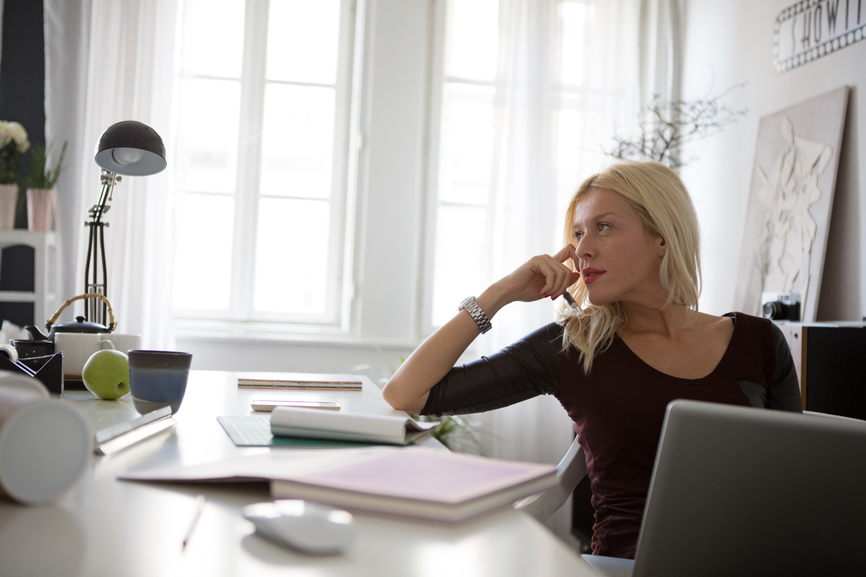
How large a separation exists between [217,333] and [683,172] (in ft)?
8.35

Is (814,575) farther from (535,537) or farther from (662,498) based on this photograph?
(535,537)

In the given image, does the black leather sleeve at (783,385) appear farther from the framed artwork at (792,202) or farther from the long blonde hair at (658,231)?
the framed artwork at (792,202)

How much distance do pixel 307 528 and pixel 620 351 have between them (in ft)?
3.26

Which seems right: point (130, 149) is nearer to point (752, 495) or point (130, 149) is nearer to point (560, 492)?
point (560, 492)

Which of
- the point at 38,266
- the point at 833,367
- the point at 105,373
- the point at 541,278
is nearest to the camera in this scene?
the point at 105,373

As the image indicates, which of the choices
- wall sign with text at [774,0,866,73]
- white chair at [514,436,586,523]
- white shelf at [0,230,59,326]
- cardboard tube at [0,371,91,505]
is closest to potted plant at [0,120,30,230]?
white shelf at [0,230,59,326]

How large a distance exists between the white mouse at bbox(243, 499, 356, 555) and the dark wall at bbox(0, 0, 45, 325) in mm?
3300

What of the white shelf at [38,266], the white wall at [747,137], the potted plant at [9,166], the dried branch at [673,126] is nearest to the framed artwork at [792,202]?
the white wall at [747,137]

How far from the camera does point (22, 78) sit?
10.8 ft

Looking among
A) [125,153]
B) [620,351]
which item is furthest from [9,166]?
[620,351]

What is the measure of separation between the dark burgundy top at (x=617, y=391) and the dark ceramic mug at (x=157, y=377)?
493mm

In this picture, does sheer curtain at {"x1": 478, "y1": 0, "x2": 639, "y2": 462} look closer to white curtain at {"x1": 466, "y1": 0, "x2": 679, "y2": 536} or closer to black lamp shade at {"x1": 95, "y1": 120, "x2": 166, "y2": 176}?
white curtain at {"x1": 466, "y1": 0, "x2": 679, "y2": 536}

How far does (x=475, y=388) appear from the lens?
1.39m

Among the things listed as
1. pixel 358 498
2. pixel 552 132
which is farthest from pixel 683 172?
pixel 358 498
